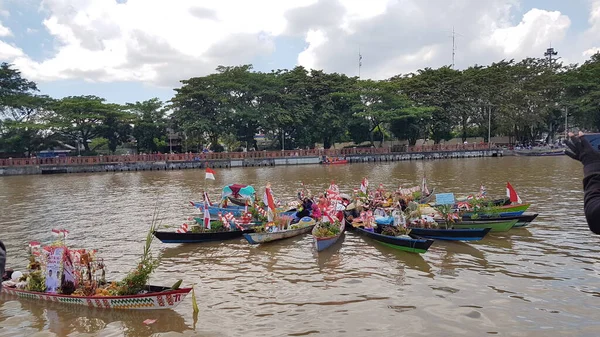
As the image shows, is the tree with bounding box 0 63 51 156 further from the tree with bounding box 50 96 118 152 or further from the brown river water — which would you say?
the brown river water

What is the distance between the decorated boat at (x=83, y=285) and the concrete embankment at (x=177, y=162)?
50390 millimetres

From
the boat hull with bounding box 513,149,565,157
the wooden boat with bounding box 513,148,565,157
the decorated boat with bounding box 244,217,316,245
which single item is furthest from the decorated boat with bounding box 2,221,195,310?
the wooden boat with bounding box 513,148,565,157

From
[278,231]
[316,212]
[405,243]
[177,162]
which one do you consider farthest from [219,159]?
[405,243]

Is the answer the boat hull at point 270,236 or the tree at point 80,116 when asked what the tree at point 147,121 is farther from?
the boat hull at point 270,236

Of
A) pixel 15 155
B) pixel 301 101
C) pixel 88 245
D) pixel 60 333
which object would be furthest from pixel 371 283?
pixel 15 155

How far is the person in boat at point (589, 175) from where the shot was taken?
294 centimetres

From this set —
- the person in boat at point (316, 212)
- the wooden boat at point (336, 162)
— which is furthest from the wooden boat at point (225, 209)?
the wooden boat at point (336, 162)

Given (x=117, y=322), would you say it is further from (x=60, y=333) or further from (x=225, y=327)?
(x=225, y=327)

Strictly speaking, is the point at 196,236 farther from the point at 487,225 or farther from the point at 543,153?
the point at 543,153

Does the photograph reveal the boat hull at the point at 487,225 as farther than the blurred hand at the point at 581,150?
Yes

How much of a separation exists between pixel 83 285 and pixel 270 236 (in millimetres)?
7192

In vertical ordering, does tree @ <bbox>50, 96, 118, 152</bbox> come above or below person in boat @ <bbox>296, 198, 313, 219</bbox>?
above

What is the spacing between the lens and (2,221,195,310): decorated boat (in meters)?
10.3

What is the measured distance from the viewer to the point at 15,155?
209 feet
